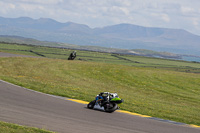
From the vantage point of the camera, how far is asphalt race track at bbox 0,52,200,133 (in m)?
13.2

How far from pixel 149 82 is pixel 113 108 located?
84.6 feet

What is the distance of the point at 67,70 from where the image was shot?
143ft

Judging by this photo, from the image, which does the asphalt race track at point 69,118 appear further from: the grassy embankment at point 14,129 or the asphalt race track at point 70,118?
the grassy embankment at point 14,129

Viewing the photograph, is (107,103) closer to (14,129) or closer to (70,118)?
(70,118)

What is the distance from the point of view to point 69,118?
14805mm

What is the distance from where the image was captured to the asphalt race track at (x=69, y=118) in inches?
520

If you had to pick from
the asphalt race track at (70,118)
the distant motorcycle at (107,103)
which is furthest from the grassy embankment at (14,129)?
the distant motorcycle at (107,103)

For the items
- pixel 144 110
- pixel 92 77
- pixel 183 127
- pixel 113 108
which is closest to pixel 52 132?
pixel 113 108

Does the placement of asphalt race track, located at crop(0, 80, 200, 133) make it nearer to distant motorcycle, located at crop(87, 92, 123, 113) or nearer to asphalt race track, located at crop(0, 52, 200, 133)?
asphalt race track, located at crop(0, 52, 200, 133)

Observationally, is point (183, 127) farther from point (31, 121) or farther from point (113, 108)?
point (31, 121)

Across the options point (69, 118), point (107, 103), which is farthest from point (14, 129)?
point (107, 103)

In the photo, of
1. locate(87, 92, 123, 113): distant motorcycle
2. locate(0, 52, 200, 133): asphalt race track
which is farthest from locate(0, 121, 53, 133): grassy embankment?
locate(87, 92, 123, 113): distant motorcycle

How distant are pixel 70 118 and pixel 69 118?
2.2 inches

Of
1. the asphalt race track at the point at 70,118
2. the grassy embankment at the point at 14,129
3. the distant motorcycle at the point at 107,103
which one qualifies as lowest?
the asphalt race track at the point at 70,118
